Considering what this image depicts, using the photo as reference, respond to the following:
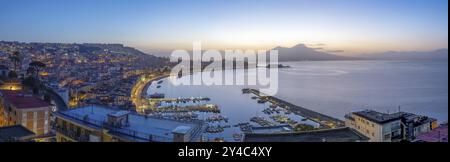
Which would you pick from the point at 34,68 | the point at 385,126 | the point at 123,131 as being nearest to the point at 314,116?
the point at 385,126

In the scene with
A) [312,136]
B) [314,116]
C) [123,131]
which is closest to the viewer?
[123,131]

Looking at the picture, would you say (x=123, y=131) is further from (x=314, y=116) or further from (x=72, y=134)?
(x=314, y=116)

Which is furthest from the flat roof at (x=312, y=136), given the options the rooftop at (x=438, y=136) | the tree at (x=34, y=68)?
the tree at (x=34, y=68)

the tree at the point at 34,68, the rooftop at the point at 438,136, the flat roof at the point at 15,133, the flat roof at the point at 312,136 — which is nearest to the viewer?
the rooftop at the point at 438,136

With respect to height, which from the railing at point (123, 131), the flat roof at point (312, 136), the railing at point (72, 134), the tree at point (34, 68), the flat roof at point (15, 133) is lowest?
the flat roof at point (312, 136)

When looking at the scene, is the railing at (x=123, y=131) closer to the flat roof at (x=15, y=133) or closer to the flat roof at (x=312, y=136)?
the flat roof at (x=15, y=133)
